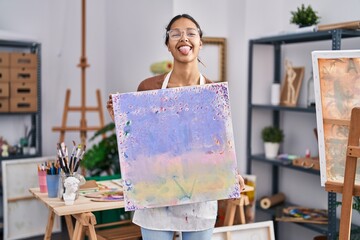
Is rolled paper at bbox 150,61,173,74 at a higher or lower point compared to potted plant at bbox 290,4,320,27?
lower

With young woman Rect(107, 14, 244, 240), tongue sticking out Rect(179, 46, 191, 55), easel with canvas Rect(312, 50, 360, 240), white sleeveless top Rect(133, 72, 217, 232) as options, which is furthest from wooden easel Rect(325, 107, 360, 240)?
tongue sticking out Rect(179, 46, 191, 55)

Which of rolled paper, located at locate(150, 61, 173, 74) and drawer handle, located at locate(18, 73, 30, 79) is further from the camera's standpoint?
drawer handle, located at locate(18, 73, 30, 79)

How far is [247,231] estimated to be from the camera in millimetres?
2855

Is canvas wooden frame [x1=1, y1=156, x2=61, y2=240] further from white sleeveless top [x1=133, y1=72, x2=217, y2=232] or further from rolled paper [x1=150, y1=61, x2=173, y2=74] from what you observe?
white sleeveless top [x1=133, y1=72, x2=217, y2=232]

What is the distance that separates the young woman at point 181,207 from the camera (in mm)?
1729

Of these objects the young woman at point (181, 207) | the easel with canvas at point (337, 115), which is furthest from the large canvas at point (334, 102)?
the young woman at point (181, 207)

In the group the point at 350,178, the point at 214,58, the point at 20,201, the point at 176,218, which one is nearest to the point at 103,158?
the point at 20,201

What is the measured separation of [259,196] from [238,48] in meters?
1.22

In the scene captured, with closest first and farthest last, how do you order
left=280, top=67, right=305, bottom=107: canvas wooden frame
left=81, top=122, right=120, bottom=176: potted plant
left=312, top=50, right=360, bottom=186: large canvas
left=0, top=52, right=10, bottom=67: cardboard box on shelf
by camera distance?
1. left=312, top=50, right=360, bottom=186: large canvas
2. left=280, top=67, right=305, bottom=107: canvas wooden frame
3. left=81, top=122, right=120, bottom=176: potted plant
4. left=0, top=52, right=10, bottom=67: cardboard box on shelf

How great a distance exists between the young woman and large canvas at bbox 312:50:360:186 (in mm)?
458

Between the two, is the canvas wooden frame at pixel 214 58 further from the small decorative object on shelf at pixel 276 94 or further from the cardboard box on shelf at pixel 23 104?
the cardboard box on shelf at pixel 23 104

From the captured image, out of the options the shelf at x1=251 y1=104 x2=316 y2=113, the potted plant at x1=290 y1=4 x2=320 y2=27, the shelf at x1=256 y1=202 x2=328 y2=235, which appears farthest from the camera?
the potted plant at x1=290 y1=4 x2=320 y2=27

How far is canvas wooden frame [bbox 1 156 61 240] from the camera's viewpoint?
13.1 ft

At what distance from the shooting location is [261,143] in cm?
395
